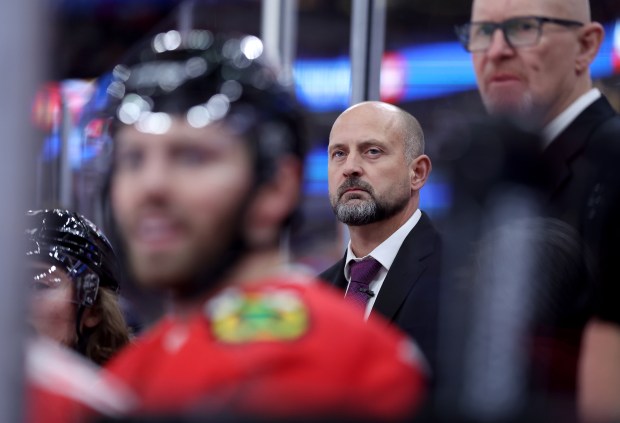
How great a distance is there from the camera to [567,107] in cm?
215

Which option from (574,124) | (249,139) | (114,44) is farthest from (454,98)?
(114,44)

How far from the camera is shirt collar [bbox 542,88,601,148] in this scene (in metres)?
2.05

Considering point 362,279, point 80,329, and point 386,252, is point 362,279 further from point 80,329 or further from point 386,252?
point 80,329

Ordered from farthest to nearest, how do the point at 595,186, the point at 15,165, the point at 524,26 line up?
the point at 524,26, the point at 595,186, the point at 15,165

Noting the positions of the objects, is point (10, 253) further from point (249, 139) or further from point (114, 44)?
point (114, 44)

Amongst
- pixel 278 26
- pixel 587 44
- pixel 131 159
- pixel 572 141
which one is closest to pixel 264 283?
pixel 131 159

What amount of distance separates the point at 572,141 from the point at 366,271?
77 cm

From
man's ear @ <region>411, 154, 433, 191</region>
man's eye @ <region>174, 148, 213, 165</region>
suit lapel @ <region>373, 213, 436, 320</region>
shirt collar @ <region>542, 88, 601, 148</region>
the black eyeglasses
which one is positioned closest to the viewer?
man's eye @ <region>174, 148, 213, 165</region>

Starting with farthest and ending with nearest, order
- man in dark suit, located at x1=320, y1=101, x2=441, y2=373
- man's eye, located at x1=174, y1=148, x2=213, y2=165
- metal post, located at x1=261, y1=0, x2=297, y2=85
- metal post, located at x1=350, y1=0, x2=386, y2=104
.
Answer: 1. metal post, located at x1=261, y1=0, x2=297, y2=85
2. metal post, located at x1=350, y1=0, x2=386, y2=104
3. man in dark suit, located at x1=320, y1=101, x2=441, y2=373
4. man's eye, located at x1=174, y1=148, x2=213, y2=165

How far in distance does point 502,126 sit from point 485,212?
8.0 inches

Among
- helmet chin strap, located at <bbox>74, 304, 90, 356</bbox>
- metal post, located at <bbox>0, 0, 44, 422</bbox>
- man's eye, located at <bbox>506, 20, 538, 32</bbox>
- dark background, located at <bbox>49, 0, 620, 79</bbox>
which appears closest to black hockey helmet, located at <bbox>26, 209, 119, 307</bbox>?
helmet chin strap, located at <bbox>74, 304, 90, 356</bbox>

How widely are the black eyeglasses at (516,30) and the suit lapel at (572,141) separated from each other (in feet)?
0.65

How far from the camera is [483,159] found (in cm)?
135

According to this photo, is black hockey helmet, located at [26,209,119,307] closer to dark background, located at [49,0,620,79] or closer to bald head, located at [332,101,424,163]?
bald head, located at [332,101,424,163]
